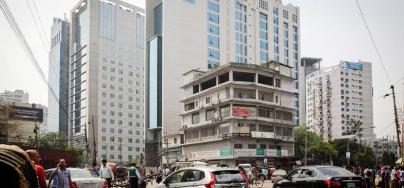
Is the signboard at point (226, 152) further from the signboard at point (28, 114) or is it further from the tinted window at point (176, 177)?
the signboard at point (28, 114)

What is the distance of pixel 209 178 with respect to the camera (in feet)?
39.8

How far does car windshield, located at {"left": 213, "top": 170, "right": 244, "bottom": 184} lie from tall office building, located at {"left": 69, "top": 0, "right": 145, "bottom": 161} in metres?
112

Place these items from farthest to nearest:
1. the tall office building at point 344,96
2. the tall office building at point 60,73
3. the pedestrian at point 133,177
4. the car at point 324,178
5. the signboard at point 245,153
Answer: the tall office building at point 344,96
the tall office building at point 60,73
the signboard at point 245,153
the pedestrian at point 133,177
the car at point 324,178

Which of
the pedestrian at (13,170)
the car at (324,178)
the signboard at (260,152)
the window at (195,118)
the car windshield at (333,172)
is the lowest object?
the signboard at (260,152)

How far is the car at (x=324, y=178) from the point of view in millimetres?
13805

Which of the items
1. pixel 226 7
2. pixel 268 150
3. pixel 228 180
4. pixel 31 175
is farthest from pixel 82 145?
pixel 31 175

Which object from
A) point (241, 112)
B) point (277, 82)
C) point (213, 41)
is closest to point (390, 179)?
point (241, 112)

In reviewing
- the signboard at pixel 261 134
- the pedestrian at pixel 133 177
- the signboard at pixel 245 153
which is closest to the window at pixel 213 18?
the signboard at pixel 261 134

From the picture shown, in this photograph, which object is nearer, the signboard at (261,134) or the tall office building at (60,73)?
the signboard at (261,134)

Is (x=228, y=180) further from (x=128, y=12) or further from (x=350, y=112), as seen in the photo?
(x=350, y=112)

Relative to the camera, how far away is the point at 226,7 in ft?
326

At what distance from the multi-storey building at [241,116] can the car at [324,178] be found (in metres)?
46.2

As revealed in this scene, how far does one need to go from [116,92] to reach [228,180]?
408 feet

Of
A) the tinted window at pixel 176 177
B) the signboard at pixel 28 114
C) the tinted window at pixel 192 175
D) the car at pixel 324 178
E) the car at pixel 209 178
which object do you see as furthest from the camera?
the signboard at pixel 28 114
